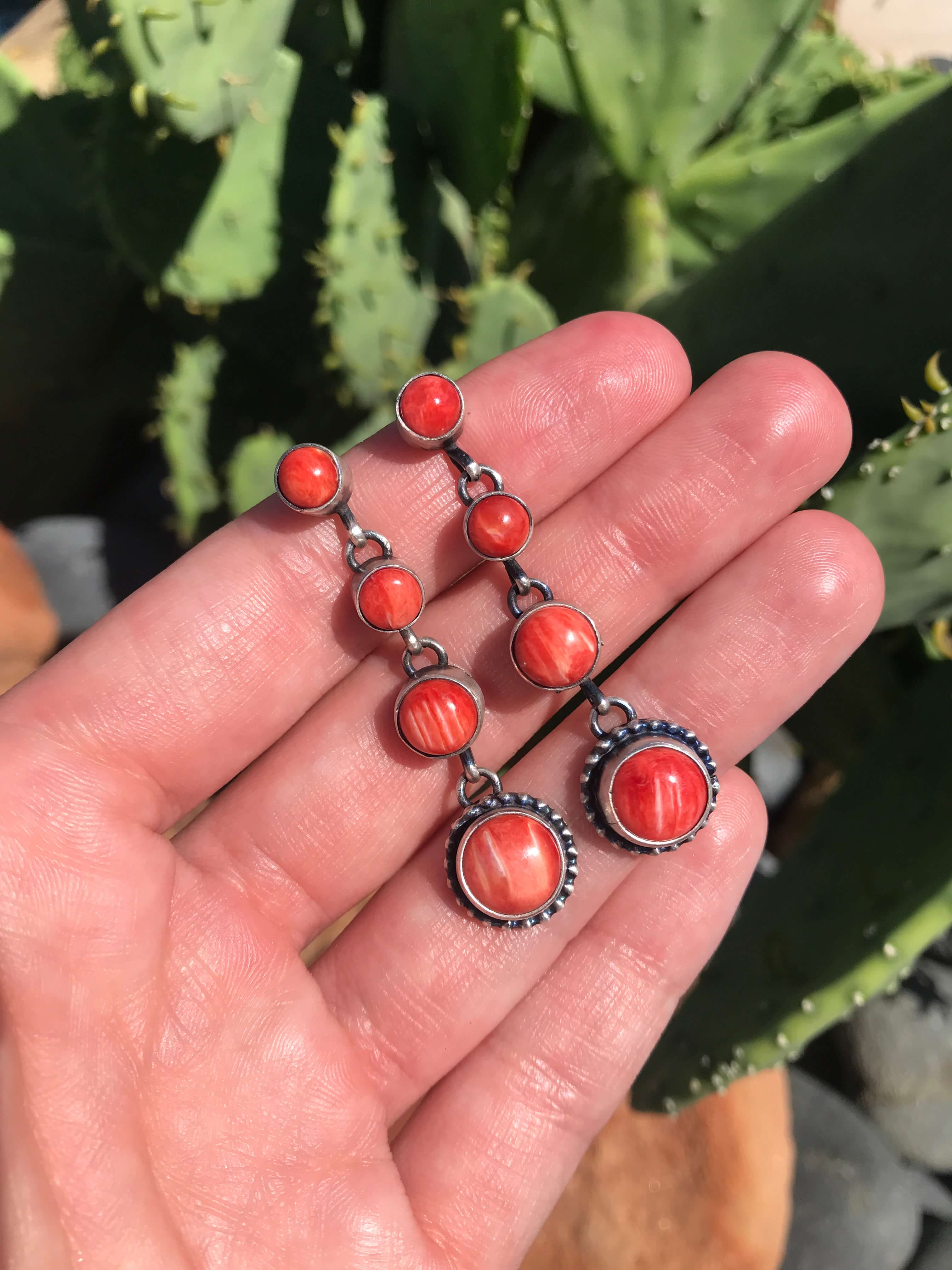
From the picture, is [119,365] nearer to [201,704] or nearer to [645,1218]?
[201,704]

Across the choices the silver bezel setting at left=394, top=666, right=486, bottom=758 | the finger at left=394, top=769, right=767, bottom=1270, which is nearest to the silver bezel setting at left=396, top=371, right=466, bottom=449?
the silver bezel setting at left=394, top=666, right=486, bottom=758

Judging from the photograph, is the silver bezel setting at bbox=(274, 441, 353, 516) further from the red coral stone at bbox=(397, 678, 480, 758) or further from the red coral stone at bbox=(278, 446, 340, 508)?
the red coral stone at bbox=(397, 678, 480, 758)

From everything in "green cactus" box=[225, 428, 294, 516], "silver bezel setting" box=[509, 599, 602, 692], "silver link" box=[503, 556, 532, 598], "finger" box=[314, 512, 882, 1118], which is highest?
"green cactus" box=[225, 428, 294, 516]

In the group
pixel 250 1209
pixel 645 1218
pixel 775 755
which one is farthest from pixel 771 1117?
pixel 250 1209

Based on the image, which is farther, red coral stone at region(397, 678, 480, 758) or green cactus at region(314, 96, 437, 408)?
green cactus at region(314, 96, 437, 408)

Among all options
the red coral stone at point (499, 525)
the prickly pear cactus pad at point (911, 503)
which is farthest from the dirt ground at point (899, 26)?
the red coral stone at point (499, 525)

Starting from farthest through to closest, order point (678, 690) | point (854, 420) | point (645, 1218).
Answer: point (645, 1218) → point (854, 420) → point (678, 690)
